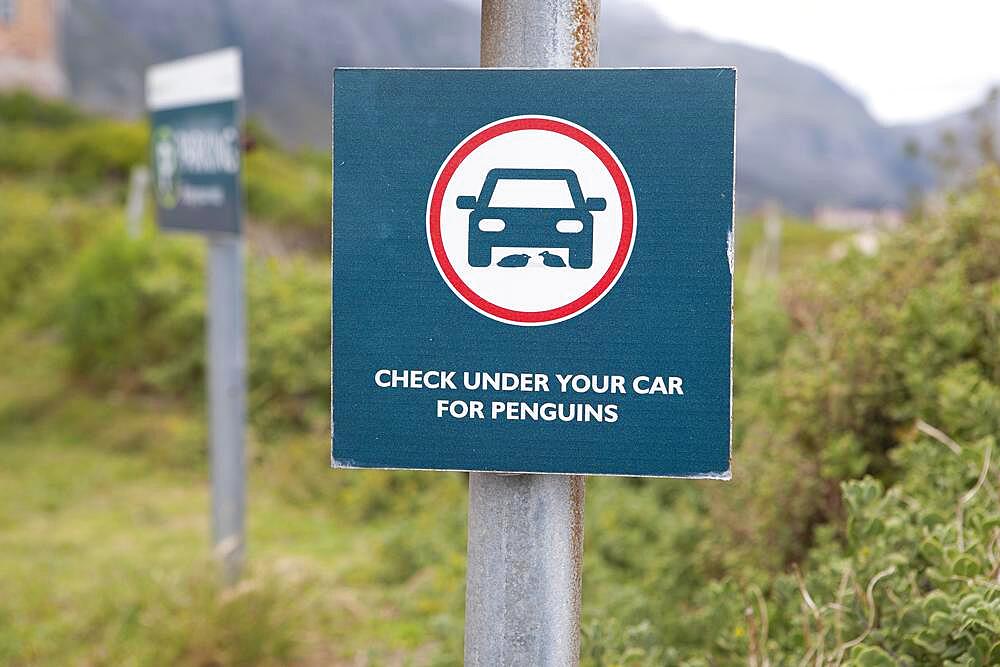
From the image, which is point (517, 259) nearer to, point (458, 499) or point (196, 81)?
point (196, 81)

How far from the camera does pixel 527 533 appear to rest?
166 cm

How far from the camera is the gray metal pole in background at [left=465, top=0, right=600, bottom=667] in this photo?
1660 millimetres

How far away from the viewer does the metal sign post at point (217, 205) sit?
441 cm

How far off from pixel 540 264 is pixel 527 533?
1.26ft

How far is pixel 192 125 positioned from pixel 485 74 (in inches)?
127

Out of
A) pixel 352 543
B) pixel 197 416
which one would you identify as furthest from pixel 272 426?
pixel 352 543

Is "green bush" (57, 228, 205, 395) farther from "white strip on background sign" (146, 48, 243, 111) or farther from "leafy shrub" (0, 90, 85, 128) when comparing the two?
"leafy shrub" (0, 90, 85, 128)

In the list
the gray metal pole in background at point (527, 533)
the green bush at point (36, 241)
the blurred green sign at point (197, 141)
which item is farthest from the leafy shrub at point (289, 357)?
the gray metal pole in background at point (527, 533)

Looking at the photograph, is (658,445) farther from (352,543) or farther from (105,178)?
(105,178)

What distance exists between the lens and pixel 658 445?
1.61 m

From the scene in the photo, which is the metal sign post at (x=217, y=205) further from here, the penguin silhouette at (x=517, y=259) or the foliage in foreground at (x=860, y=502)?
the penguin silhouette at (x=517, y=259)

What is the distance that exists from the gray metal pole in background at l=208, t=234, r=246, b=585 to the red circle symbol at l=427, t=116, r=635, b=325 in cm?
311

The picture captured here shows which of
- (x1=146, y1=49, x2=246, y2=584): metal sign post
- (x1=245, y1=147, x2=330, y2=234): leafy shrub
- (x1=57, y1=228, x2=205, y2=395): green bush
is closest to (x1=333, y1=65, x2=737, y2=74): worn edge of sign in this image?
(x1=146, y1=49, x2=246, y2=584): metal sign post

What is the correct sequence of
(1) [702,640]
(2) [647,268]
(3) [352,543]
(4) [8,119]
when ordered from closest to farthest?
1. (2) [647,268]
2. (1) [702,640]
3. (3) [352,543]
4. (4) [8,119]
